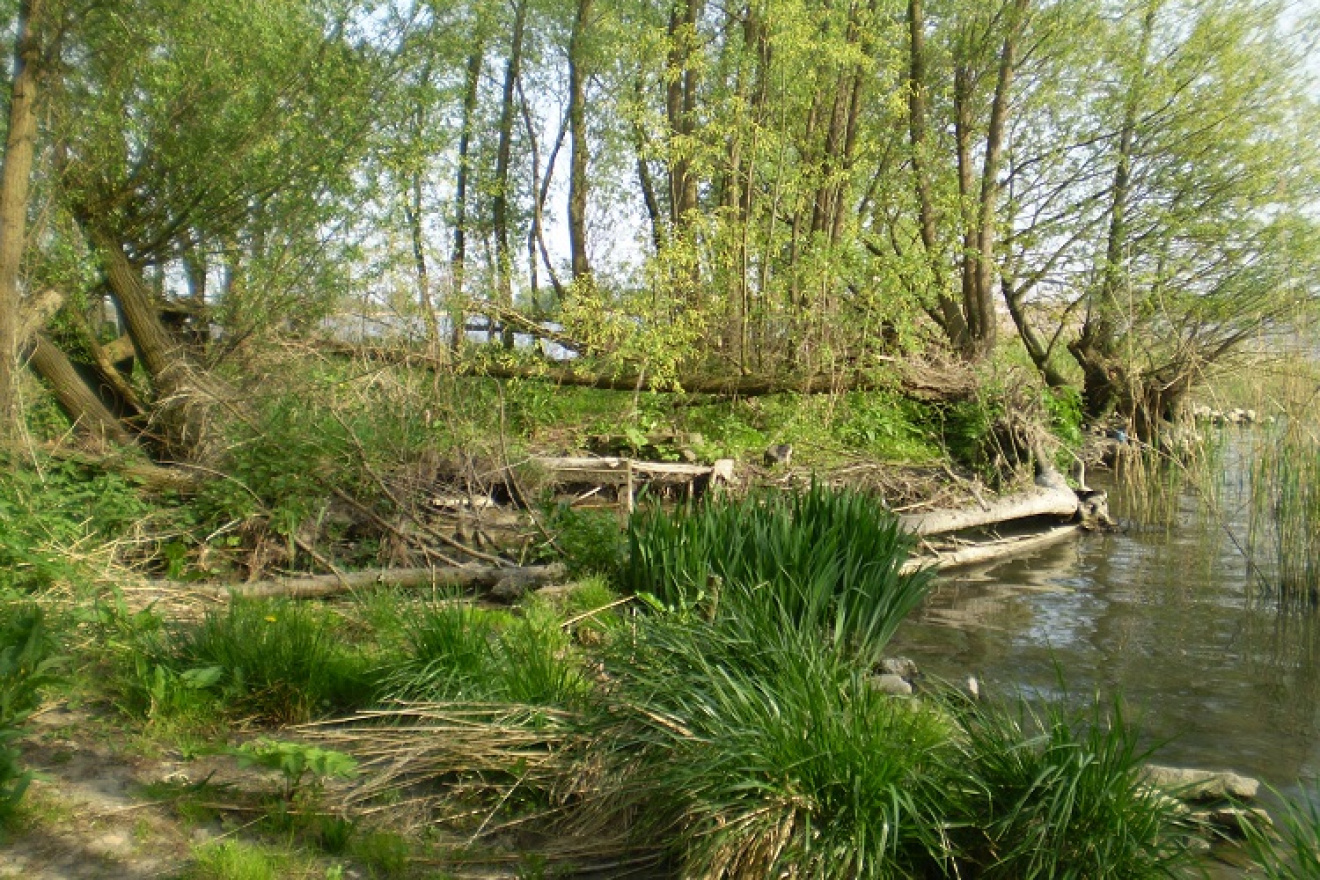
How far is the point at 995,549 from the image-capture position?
39.8 ft

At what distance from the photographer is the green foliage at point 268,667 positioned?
16.2 ft

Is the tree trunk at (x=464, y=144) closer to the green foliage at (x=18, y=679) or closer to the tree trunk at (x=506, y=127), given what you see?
the tree trunk at (x=506, y=127)

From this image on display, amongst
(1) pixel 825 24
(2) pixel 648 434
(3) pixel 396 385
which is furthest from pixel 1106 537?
(3) pixel 396 385

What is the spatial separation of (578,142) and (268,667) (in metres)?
16.8

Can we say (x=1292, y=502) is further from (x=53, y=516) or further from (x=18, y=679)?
(x=53, y=516)

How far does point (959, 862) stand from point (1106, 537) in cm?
1104

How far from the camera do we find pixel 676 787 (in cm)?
371

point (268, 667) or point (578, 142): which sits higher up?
point (578, 142)

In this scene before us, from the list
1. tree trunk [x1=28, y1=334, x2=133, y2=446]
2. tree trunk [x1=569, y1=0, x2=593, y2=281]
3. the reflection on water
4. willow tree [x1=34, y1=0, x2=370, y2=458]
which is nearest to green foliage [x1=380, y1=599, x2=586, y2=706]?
the reflection on water

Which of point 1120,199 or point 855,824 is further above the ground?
point 1120,199

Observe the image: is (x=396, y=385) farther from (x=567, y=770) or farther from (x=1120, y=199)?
(x=1120, y=199)

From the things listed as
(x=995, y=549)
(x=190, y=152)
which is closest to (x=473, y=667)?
(x=190, y=152)

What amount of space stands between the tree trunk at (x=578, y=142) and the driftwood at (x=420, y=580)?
11.5 meters

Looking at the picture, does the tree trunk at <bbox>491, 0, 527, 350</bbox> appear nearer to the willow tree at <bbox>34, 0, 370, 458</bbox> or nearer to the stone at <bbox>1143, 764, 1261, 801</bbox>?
the willow tree at <bbox>34, 0, 370, 458</bbox>
